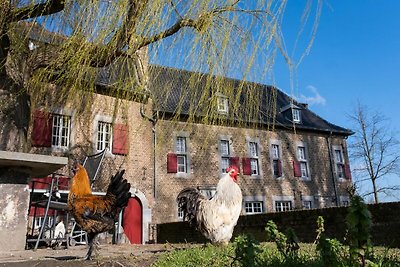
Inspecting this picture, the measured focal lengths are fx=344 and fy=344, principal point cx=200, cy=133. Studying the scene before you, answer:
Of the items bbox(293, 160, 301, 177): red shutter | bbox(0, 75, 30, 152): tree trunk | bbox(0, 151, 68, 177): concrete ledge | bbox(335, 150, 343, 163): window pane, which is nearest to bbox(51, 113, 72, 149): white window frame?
bbox(0, 75, 30, 152): tree trunk

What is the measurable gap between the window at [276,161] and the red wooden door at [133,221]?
24.2 ft

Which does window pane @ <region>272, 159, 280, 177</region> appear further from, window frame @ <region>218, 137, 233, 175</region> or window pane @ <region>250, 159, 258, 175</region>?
window frame @ <region>218, 137, 233, 175</region>

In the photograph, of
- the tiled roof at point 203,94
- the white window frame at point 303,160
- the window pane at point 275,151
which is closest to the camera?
the tiled roof at point 203,94

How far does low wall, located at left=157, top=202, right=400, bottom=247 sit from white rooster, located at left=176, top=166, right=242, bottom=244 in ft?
1.62

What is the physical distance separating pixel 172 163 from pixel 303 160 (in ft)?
25.5

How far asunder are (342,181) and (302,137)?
349 centimetres

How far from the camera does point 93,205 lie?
461 centimetres

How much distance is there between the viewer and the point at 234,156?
640 inches

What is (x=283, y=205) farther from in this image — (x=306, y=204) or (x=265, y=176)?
(x=265, y=176)

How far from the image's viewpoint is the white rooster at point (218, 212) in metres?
5.62

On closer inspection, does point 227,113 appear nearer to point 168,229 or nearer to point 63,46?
point 63,46

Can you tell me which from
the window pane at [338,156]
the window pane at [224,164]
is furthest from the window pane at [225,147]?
the window pane at [338,156]

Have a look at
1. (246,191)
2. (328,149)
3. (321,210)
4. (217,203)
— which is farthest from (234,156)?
(217,203)

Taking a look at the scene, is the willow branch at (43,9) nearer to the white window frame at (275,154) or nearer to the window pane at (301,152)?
the white window frame at (275,154)
